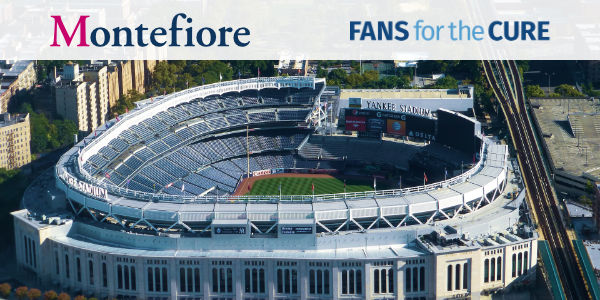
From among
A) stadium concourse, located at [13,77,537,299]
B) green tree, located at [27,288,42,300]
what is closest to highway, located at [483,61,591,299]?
stadium concourse, located at [13,77,537,299]

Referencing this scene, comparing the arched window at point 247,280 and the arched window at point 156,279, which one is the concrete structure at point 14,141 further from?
the arched window at point 247,280

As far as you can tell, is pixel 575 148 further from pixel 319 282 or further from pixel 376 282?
pixel 319 282

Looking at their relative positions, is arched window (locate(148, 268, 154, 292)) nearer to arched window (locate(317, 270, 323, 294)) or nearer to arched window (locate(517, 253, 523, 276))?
arched window (locate(317, 270, 323, 294))

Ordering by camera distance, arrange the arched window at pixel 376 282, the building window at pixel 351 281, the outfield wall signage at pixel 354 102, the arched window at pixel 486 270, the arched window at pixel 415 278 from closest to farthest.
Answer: the building window at pixel 351 281
the arched window at pixel 376 282
the arched window at pixel 415 278
the arched window at pixel 486 270
the outfield wall signage at pixel 354 102

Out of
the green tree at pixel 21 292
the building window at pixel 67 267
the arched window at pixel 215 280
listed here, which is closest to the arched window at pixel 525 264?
the arched window at pixel 215 280

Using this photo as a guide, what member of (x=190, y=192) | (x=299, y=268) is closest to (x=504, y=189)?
(x=299, y=268)

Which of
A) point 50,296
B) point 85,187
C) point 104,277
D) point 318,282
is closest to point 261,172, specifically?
point 85,187
